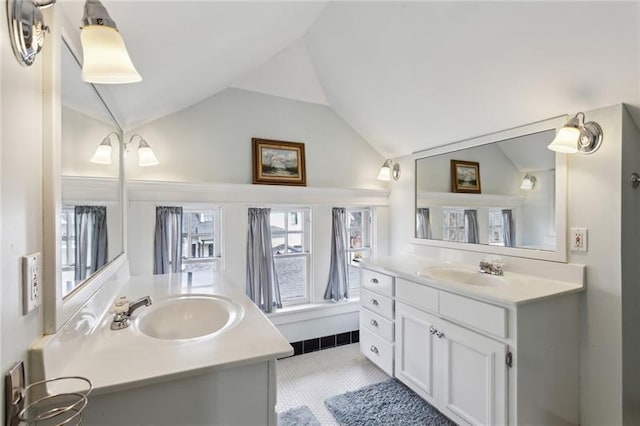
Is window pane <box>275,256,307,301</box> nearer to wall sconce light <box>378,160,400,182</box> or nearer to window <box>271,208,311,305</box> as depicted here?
window <box>271,208,311,305</box>

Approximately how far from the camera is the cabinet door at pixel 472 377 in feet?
5.40

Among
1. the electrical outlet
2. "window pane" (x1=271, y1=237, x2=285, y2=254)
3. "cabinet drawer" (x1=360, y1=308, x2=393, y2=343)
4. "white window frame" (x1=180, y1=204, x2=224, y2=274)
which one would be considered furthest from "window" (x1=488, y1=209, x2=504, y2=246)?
"white window frame" (x1=180, y1=204, x2=224, y2=274)

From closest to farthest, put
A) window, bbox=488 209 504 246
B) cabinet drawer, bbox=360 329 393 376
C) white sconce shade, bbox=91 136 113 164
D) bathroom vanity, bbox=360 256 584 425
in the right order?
1. white sconce shade, bbox=91 136 113 164
2. bathroom vanity, bbox=360 256 584 425
3. window, bbox=488 209 504 246
4. cabinet drawer, bbox=360 329 393 376

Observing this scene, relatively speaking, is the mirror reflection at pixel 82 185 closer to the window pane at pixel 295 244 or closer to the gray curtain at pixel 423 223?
the window pane at pixel 295 244

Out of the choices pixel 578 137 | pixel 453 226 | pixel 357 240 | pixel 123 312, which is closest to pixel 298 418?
pixel 123 312

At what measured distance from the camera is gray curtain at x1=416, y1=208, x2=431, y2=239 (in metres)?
2.88

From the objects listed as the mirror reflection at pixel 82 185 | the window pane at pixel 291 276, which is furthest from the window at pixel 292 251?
the mirror reflection at pixel 82 185

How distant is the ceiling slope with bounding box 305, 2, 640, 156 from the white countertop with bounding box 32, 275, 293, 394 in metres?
1.75

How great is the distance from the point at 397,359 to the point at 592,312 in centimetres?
123

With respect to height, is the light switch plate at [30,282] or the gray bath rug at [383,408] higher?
the light switch plate at [30,282]

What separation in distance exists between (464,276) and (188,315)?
1879 mm

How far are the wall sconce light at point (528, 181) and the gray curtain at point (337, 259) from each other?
4.97ft

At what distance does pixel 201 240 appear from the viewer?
8.57 feet

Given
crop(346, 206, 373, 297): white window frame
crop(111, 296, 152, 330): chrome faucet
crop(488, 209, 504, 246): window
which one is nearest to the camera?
crop(111, 296, 152, 330): chrome faucet
